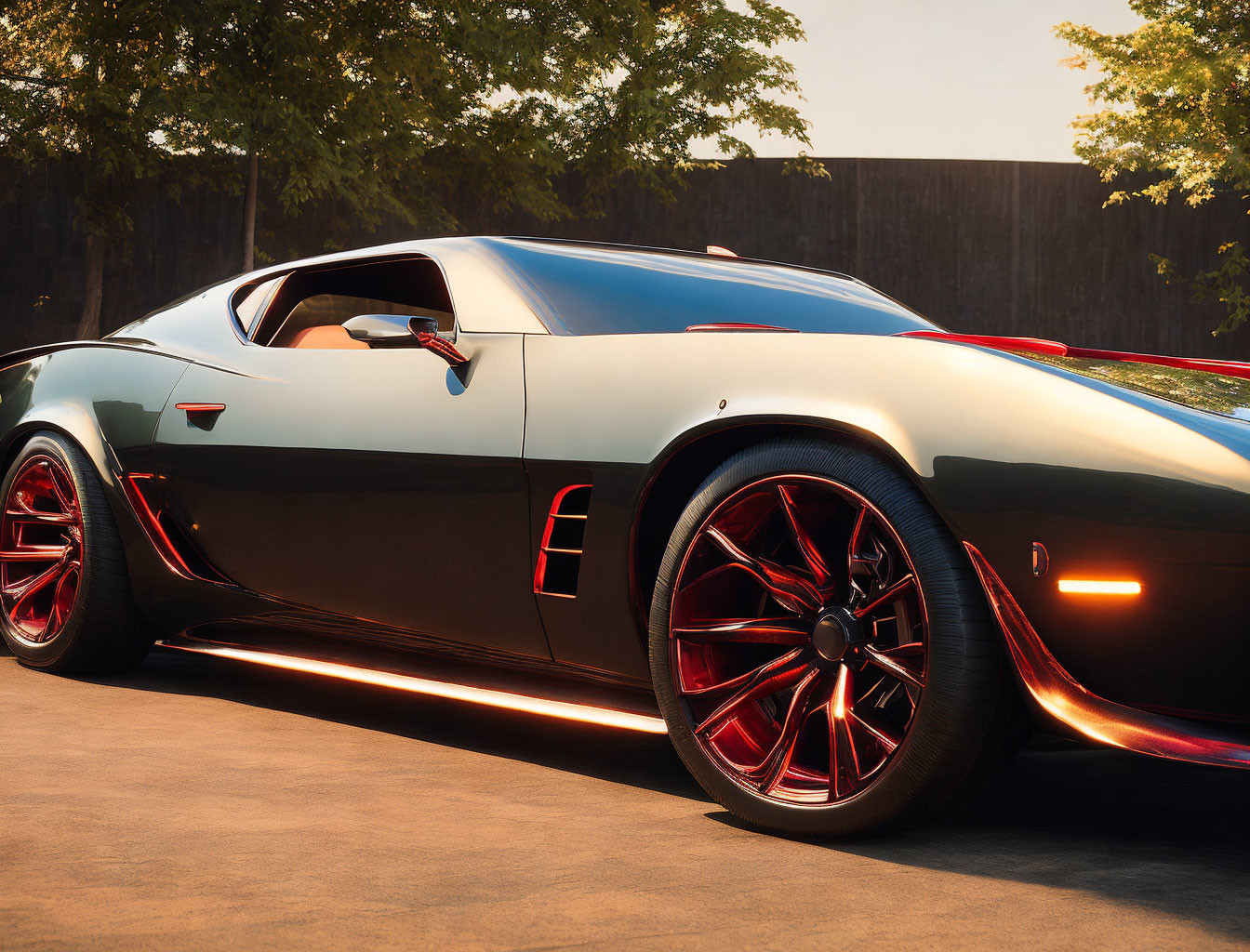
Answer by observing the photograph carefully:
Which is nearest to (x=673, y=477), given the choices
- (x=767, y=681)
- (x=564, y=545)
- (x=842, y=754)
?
(x=564, y=545)

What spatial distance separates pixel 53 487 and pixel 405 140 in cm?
1593

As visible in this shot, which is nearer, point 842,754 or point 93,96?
point 842,754

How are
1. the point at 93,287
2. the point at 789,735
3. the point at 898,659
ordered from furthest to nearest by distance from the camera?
the point at 93,287, the point at 789,735, the point at 898,659

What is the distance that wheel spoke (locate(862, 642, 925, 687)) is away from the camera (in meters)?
2.53

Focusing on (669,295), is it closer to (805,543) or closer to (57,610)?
(805,543)

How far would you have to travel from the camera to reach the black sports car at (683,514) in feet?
7.76

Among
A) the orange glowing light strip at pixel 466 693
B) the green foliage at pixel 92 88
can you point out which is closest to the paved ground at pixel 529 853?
the orange glowing light strip at pixel 466 693

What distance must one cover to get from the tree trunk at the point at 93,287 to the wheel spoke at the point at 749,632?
61.1ft

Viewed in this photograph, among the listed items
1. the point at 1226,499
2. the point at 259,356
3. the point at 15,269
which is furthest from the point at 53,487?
the point at 15,269

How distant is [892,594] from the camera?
2580 mm

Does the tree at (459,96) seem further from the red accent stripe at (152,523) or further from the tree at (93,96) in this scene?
the red accent stripe at (152,523)

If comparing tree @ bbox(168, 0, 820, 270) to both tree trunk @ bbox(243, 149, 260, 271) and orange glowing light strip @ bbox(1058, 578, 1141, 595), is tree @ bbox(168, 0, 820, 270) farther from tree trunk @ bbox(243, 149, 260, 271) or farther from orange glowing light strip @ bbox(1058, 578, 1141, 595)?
orange glowing light strip @ bbox(1058, 578, 1141, 595)

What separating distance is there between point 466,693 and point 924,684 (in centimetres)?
122

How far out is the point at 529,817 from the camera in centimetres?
287
